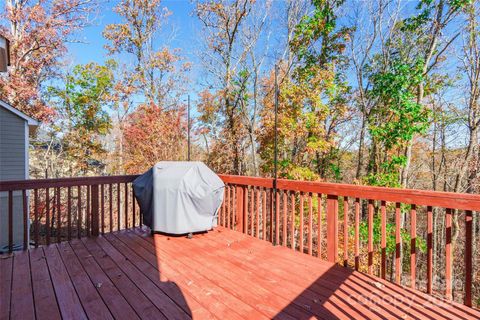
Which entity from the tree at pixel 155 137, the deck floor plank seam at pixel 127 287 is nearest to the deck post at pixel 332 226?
the deck floor plank seam at pixel 127 287

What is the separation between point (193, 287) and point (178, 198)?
1.23 metres

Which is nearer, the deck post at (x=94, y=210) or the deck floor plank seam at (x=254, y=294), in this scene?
the deck floor plank seam at (x=254, y=294)

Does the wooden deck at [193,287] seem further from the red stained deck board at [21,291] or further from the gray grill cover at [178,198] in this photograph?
the gray grill cover at [178,198]

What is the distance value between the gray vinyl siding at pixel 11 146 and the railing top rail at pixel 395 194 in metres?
6.56

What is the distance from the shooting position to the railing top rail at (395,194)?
5.39 ft

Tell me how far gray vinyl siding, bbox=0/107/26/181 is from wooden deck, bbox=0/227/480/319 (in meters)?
4.70

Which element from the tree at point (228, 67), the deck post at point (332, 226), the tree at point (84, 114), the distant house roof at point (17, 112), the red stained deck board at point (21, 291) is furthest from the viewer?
the tree at point (84, 114)

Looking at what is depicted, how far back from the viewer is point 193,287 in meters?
1.97

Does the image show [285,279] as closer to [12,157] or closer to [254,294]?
[254,294]

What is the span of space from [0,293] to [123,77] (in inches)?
434

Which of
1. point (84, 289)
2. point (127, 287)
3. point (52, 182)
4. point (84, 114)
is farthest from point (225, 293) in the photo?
point (84, 114)

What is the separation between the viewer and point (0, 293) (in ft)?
6.09

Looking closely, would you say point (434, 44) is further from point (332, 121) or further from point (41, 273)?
point (41, 273)

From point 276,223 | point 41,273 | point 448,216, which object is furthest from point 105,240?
point 448,216
